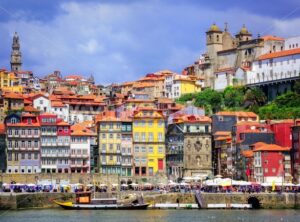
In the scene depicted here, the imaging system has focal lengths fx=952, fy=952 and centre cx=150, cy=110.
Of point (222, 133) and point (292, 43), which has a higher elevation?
point (292, 43)

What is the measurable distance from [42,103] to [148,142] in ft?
80.4

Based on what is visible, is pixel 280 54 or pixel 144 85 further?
pixel 144 85

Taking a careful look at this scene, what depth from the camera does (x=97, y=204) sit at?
7206cm

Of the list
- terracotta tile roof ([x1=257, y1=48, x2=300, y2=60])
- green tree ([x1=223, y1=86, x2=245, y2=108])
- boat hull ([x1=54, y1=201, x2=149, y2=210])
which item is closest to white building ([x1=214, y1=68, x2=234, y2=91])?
terracotta tile roof ([x1=257, y1=48, x2=300, y2=60])

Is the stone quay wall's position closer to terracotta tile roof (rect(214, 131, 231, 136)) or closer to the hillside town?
the hillside town

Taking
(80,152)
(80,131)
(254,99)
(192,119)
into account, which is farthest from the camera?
(254,99)

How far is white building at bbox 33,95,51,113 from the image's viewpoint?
111 meters

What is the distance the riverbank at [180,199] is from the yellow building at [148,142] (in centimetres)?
1572

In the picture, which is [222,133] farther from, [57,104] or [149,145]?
[57,104]

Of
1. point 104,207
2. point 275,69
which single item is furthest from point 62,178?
point 275,69

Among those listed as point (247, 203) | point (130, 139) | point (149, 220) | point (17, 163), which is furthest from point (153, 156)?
point (149, 220)

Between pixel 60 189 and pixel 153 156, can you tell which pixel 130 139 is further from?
pixel 60 189

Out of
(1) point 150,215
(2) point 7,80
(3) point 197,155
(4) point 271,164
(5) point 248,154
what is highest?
(2) point 7,80

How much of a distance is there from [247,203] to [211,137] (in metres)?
21.5
